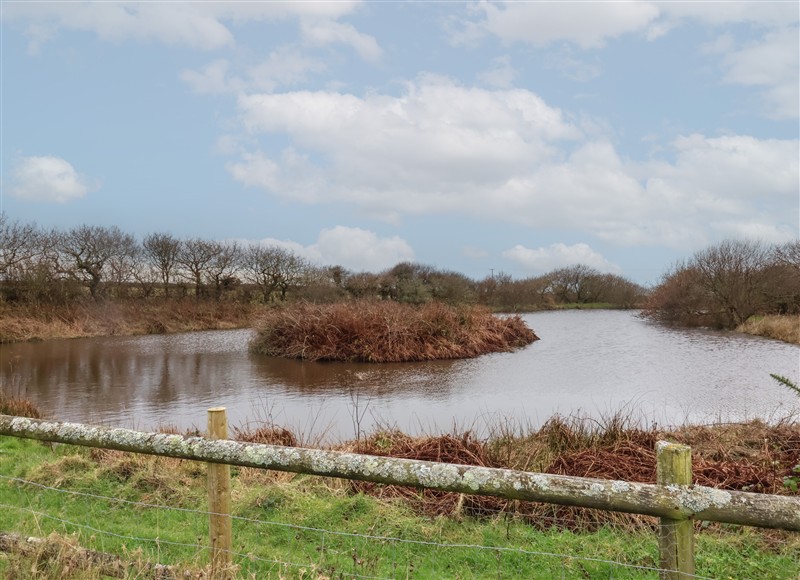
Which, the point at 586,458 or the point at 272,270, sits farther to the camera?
the point at 272,270

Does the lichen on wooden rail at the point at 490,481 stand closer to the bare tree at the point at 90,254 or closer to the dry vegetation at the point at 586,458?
the dry vegetation at the point at 586,458

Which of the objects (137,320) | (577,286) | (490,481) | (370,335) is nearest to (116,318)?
(137,320)

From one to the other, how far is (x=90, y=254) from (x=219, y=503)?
119ft

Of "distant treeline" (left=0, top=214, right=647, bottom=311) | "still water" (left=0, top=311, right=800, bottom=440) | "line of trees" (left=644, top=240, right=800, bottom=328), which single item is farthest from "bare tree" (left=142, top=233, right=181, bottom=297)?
"line of trees" (left=644, top=240, right=800, bottom=328)

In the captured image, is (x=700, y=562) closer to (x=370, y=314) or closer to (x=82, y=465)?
(x=82, y=465)

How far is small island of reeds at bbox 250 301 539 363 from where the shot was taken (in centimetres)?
1894

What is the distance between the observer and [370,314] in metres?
19.9

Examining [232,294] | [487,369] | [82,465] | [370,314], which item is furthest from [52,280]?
[82,465]

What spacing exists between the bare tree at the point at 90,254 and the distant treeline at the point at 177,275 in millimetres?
51

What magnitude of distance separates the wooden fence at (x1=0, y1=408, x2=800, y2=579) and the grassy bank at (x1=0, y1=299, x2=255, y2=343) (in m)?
26.1

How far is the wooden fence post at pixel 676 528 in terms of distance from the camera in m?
2.20

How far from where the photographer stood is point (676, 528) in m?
2.21

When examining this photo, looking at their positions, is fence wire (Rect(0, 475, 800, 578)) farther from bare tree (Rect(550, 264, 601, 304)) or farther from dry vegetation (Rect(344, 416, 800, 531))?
bare tree (Rect(550, 264, 601, 304))

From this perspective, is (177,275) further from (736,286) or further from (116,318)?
(736,286)
